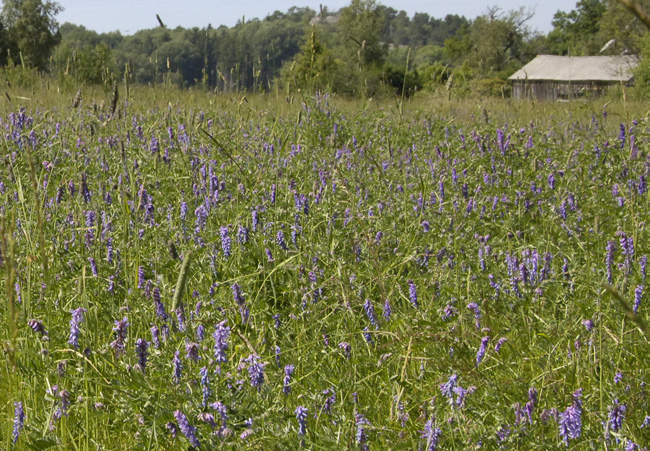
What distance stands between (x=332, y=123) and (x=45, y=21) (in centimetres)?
7264

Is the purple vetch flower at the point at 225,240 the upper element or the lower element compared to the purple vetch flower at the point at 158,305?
upper

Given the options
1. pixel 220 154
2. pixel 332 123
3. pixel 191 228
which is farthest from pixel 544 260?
pixel 332 123

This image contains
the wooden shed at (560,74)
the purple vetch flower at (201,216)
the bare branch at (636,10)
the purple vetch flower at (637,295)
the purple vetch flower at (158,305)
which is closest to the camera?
the bare branch at (636,10)

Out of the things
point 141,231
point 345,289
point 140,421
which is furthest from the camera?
point 141,231

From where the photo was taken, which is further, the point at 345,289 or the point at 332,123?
the point at 332,123

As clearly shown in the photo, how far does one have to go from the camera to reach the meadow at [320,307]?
1736mm

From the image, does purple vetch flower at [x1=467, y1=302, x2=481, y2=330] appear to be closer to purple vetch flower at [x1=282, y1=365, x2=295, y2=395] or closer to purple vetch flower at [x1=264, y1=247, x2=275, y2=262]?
purple vetch flower at [x1=282, y1=365, x2=295, y2=395]

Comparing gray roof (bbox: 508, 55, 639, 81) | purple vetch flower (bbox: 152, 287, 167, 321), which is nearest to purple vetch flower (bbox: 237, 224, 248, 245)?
purple vetch flower (bbox: 152, 287, 167, 321)

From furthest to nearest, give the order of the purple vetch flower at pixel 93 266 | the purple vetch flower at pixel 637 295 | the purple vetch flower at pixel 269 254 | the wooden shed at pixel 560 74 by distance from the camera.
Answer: the wooden shed at pixel 560 74 < the purple vetch flower at pixel 269 254 < the purple vetch flower at pixel 93 266 < the purple vetch flower at pixel 637 295

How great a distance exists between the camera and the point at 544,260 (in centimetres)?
290

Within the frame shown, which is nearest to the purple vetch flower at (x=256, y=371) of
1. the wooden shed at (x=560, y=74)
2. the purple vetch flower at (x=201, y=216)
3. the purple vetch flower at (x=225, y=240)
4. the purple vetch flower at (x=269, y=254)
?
the purple vetch flower at (x=269, y=254)

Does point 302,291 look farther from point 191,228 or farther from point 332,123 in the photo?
point 332,123

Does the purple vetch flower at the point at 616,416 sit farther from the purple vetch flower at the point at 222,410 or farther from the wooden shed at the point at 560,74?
the wooden shed at the point at 560,74

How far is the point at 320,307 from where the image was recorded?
8.61 feet
